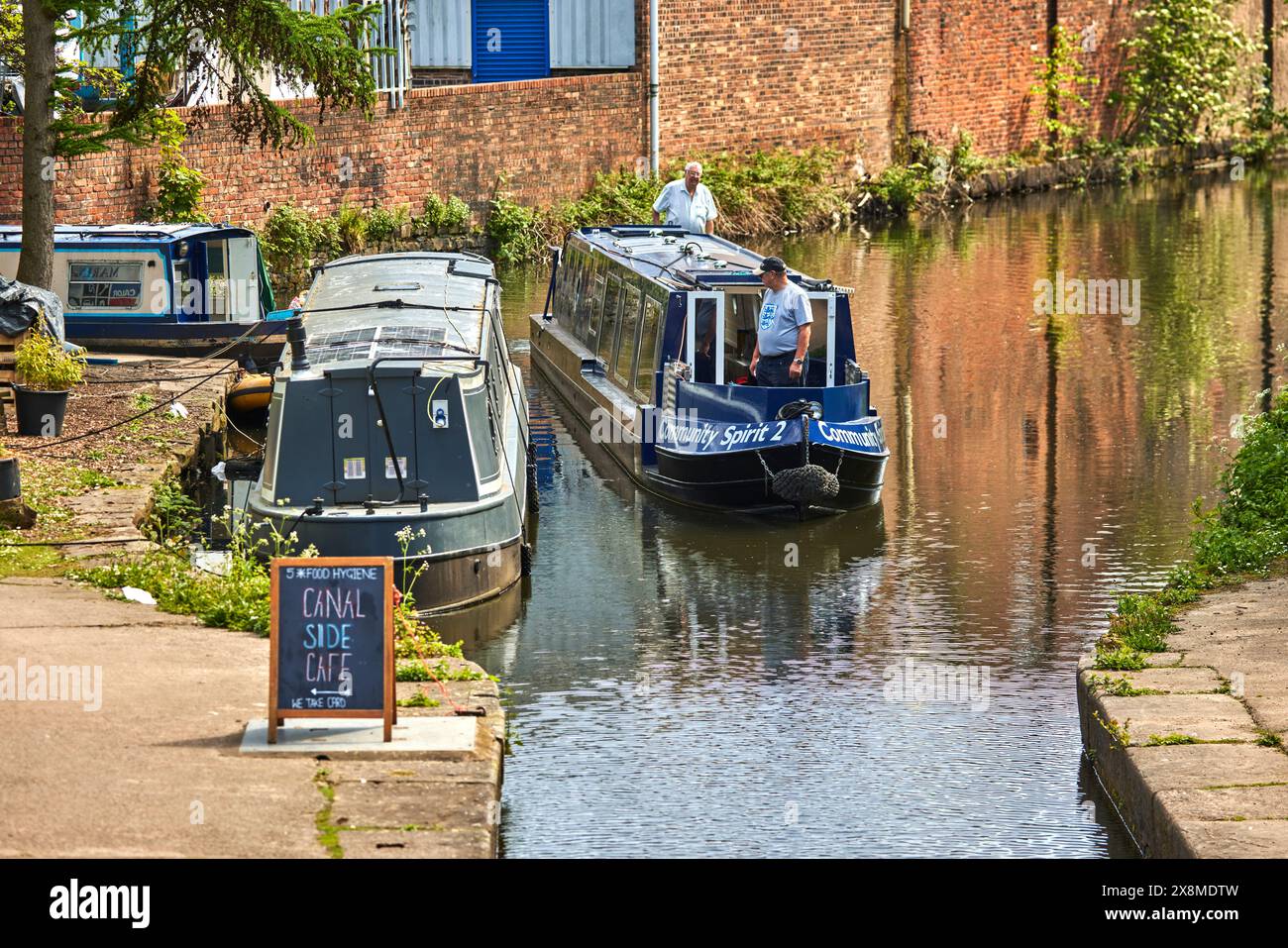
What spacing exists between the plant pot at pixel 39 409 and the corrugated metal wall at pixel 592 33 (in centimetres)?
1901

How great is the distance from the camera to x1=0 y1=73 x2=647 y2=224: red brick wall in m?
23.2

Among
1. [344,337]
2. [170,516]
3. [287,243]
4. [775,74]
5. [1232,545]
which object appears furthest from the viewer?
[775,74]

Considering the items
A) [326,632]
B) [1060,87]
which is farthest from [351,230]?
[326,632]

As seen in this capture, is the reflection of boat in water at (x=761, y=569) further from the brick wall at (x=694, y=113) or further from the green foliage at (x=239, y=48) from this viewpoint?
the brick wall at (x=694, y=113)

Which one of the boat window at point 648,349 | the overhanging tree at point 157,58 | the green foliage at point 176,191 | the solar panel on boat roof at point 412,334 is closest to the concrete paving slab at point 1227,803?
the solar panel on boat roof at point 412,334

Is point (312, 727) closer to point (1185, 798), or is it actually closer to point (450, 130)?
point (1185, 798)

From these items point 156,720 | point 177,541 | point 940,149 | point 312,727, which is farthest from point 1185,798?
point 940,149

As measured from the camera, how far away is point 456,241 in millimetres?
28422

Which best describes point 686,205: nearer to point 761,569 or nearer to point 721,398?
point 721,398

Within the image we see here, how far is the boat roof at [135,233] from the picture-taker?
18.5 m

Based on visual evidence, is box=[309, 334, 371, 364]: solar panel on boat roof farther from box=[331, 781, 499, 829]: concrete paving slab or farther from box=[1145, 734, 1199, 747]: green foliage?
box=[1145, 734, 1199, 747]: green foliage

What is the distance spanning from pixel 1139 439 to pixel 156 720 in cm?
1116

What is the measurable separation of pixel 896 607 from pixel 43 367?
7.19 m

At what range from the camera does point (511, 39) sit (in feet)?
106
